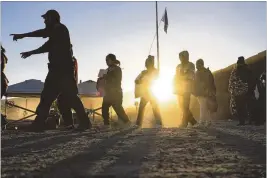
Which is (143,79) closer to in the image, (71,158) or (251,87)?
(251,87)

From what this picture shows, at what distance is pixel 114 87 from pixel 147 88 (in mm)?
835

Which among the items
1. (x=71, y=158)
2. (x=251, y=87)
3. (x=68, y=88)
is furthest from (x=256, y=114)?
(x=71, y=158)

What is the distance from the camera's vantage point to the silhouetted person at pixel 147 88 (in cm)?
1023

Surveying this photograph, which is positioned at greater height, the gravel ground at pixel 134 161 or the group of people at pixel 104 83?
the group of people at pixel 104 83

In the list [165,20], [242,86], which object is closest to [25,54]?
[242,86]

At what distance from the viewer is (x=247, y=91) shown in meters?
10.3

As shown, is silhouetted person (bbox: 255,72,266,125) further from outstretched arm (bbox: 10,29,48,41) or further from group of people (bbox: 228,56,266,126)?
outstretched arm (bbox: 10,29,48,41)

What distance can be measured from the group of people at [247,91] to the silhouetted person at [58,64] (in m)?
4.64

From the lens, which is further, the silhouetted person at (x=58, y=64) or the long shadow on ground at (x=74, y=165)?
the silhouetted person at (x=58, y=64)

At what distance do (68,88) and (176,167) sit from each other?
4.49 meters

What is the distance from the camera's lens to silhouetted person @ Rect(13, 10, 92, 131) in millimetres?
7008

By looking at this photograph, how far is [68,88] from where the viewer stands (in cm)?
710

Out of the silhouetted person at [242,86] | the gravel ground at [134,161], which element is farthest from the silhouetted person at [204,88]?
the gravel ground at [134,161]

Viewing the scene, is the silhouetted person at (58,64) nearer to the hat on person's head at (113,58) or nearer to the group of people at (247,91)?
the hat on person's head at (113,58)
